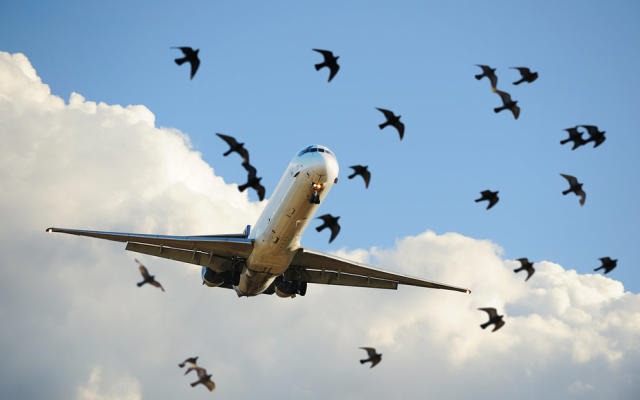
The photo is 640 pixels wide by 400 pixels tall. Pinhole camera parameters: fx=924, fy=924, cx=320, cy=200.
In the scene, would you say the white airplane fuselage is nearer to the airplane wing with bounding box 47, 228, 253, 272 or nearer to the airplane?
the airplane

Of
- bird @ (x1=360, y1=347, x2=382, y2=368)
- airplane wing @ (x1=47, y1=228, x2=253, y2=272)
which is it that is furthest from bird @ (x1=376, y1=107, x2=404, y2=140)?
airplane wing @ (x1=47, y1=228, x2=253, y2=272)

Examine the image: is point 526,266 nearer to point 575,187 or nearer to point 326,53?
point 575,187

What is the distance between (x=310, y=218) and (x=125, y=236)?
44.2 ft

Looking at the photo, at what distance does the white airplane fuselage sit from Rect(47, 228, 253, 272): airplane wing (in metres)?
1.40

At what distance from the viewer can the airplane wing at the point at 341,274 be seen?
210 feet

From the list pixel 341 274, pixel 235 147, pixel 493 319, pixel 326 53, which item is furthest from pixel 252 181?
pixel 341 274

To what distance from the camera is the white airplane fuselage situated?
55469 millimetres

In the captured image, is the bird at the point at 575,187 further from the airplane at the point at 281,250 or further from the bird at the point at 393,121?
the airplane at the point at 281,250

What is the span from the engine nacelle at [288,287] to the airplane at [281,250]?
2.8 inches

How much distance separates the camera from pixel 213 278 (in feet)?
211

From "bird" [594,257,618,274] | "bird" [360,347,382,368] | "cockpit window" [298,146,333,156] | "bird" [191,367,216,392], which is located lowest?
"bird" [191,367,216,392]

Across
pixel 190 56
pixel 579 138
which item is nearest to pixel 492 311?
pixel 579 138

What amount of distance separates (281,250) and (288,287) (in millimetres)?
7648

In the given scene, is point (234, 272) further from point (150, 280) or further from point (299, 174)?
point (150, 280)
